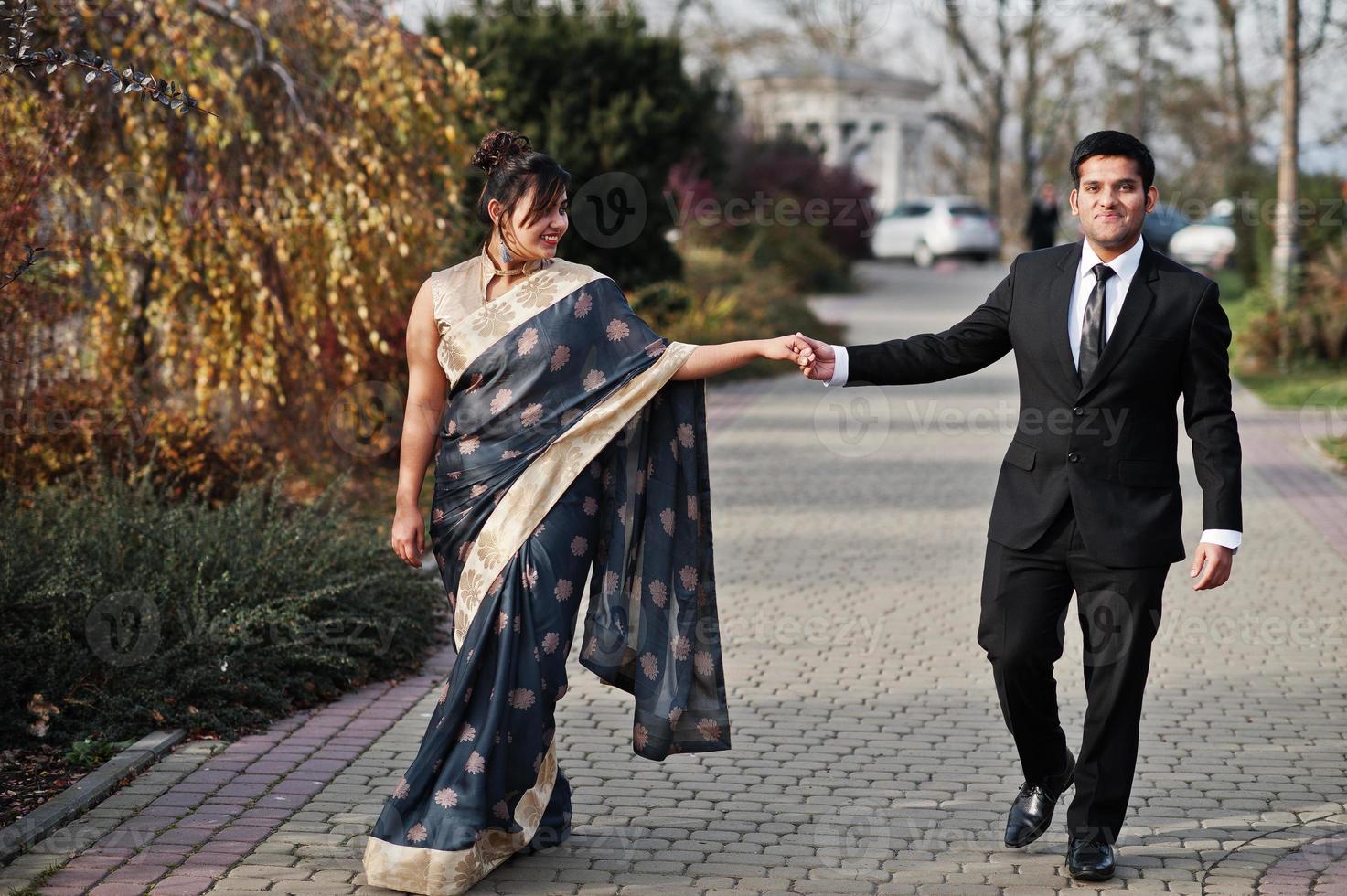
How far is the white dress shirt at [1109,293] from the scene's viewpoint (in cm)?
388

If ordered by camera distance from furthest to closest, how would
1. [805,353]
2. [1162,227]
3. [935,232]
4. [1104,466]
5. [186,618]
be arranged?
[935,232], [1162,227], [186,618], [805,353], [1104,466]

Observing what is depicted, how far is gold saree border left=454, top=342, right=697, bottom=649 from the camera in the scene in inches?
155

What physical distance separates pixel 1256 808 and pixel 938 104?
50.3 m

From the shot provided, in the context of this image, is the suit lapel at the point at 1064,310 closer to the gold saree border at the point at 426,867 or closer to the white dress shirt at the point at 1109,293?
the white dress shirt at the point at 1109,293

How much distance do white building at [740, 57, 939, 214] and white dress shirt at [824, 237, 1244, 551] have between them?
109ft

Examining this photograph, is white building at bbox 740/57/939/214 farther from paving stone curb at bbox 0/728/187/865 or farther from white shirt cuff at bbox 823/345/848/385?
white shirt cuff at bbox 823/345/848/385

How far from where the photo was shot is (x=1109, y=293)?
3918mm

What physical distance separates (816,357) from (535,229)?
892mm

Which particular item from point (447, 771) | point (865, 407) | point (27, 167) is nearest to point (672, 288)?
point (865, 407)

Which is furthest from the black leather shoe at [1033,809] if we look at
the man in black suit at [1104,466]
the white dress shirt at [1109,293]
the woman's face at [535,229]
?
the woman's face at [535,229]

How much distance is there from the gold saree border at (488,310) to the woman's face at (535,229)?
0.25 feet

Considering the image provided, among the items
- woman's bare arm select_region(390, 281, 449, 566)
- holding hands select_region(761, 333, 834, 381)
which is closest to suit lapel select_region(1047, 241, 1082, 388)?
holding hands select_region(761, 333, 834, 381)

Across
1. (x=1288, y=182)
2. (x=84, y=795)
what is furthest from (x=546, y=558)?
(x=1288, y=182)

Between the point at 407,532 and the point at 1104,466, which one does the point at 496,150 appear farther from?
the point at 1104,466
